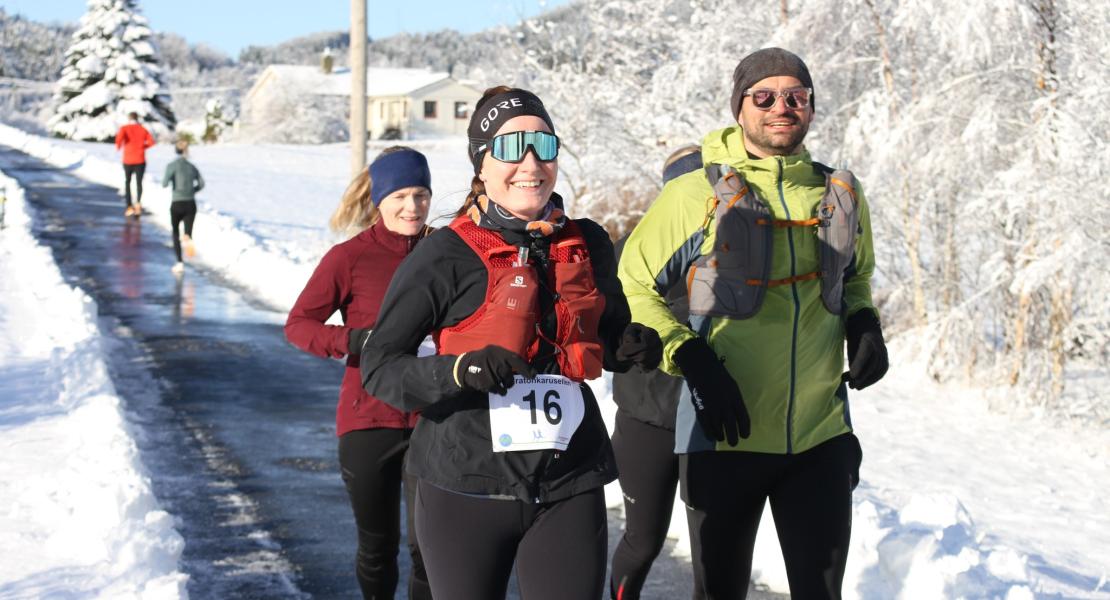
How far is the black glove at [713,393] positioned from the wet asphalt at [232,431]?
2139 millimetres

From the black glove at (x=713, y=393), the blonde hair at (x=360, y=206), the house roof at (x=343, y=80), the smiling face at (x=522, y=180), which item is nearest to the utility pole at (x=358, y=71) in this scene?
the blonde hair at (x=360, y=206)

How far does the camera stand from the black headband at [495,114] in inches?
124

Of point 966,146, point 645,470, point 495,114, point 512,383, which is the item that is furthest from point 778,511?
point 966,146

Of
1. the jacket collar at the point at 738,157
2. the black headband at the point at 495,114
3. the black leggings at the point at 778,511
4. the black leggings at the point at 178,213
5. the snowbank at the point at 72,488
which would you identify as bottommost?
the snowbank at the point at 72,488

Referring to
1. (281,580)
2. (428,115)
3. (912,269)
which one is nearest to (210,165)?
(912,269)

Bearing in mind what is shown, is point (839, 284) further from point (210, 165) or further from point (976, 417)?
point (210, 165)

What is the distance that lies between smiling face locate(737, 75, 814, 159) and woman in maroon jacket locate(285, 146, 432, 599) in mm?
1397

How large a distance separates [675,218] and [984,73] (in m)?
9.82

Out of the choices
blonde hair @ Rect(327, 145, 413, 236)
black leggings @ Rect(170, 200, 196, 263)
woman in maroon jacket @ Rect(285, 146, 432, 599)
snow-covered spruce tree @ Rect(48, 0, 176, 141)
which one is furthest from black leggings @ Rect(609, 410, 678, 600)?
snow-covered spruce tree @ Rect(48, 0, 176, 141)

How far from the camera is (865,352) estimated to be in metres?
3.66

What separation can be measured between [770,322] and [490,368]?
1.11m

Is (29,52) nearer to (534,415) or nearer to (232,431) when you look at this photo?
(232,431)

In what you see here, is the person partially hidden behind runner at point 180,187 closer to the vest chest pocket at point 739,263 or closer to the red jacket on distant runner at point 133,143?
the red jacket on distant runner at point 133,143

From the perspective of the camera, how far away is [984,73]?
1259cm
